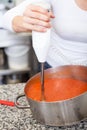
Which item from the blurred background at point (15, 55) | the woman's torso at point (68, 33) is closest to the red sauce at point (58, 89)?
the woman's torso at point (68, 33)

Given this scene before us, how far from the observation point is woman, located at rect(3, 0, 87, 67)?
2.62 ft

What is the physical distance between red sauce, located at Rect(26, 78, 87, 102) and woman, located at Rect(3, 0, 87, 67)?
16 centimetres

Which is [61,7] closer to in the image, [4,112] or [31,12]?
[31,12]

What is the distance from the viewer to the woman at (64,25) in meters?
0.80

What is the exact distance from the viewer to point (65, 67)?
704 mm

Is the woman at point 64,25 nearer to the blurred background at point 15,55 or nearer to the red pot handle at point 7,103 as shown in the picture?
the red pot handle at point 7,103

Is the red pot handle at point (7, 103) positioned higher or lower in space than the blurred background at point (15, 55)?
higher

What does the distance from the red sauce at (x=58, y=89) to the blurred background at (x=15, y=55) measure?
1033mm

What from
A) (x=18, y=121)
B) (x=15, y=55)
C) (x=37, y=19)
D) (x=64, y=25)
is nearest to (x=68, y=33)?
(x=64, y=25)

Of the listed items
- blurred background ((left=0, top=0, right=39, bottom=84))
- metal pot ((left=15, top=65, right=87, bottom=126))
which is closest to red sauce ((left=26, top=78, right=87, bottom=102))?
metal pot ((left=15, top=65, right=87, bottom=126))

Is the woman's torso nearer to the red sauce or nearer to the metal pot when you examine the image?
the red sauce

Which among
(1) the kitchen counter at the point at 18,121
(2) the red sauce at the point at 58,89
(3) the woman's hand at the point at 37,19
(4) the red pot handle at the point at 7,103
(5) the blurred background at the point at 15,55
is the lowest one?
(5) the blurred background at the point at 15,55

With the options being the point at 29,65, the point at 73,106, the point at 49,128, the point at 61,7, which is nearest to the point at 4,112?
the point at 49,128

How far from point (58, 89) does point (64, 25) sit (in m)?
0.24
